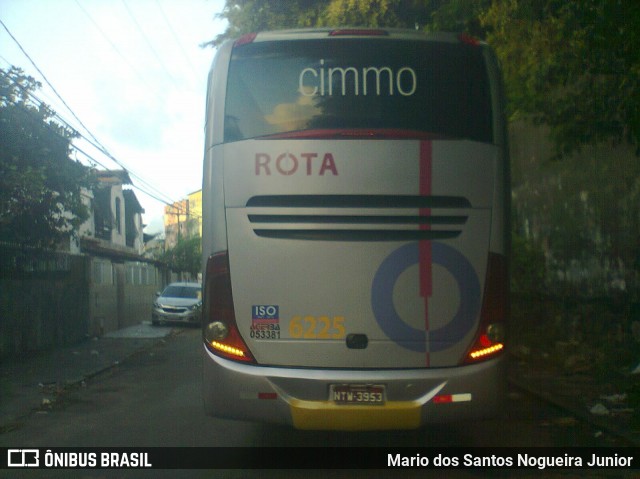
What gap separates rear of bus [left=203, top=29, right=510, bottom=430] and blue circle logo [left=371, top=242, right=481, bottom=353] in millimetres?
11

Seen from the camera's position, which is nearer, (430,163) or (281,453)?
(430,163)

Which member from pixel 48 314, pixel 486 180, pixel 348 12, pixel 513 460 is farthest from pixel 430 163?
pixel 48 314

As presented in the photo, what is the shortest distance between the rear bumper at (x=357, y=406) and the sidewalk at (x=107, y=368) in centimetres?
223

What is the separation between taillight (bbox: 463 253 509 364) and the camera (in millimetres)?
6100

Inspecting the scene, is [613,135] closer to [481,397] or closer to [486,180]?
[486,180]

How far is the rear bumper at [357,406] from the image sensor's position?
5930 millimetres

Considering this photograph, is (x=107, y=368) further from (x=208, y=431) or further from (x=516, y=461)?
(x=516, y=461)

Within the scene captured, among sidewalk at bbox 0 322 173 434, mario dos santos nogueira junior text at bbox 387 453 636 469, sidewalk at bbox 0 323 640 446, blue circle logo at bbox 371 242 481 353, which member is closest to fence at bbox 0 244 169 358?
sidewalk at bbox 0 322 173 434

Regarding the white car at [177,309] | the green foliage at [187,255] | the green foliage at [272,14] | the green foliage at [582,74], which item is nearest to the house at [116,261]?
the white car at [177,309]

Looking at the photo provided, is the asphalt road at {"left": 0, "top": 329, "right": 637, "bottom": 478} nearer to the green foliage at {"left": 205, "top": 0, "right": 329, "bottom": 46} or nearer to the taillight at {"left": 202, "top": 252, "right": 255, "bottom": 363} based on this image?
the taillight at {"left": 202, "top": 252, "right": 255, "bottom": 363}

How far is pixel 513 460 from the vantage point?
666 cm

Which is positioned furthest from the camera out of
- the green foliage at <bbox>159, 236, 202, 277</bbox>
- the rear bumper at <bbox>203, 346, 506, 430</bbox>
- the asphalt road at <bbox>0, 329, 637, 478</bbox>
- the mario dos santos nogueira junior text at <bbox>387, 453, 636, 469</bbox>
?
the green foliage at <bbox>159, 236, 202, 277</bbox>

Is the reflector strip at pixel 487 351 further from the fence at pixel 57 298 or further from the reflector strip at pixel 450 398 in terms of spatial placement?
the fence at pixel 57 298

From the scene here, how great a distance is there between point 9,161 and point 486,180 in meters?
10.8
